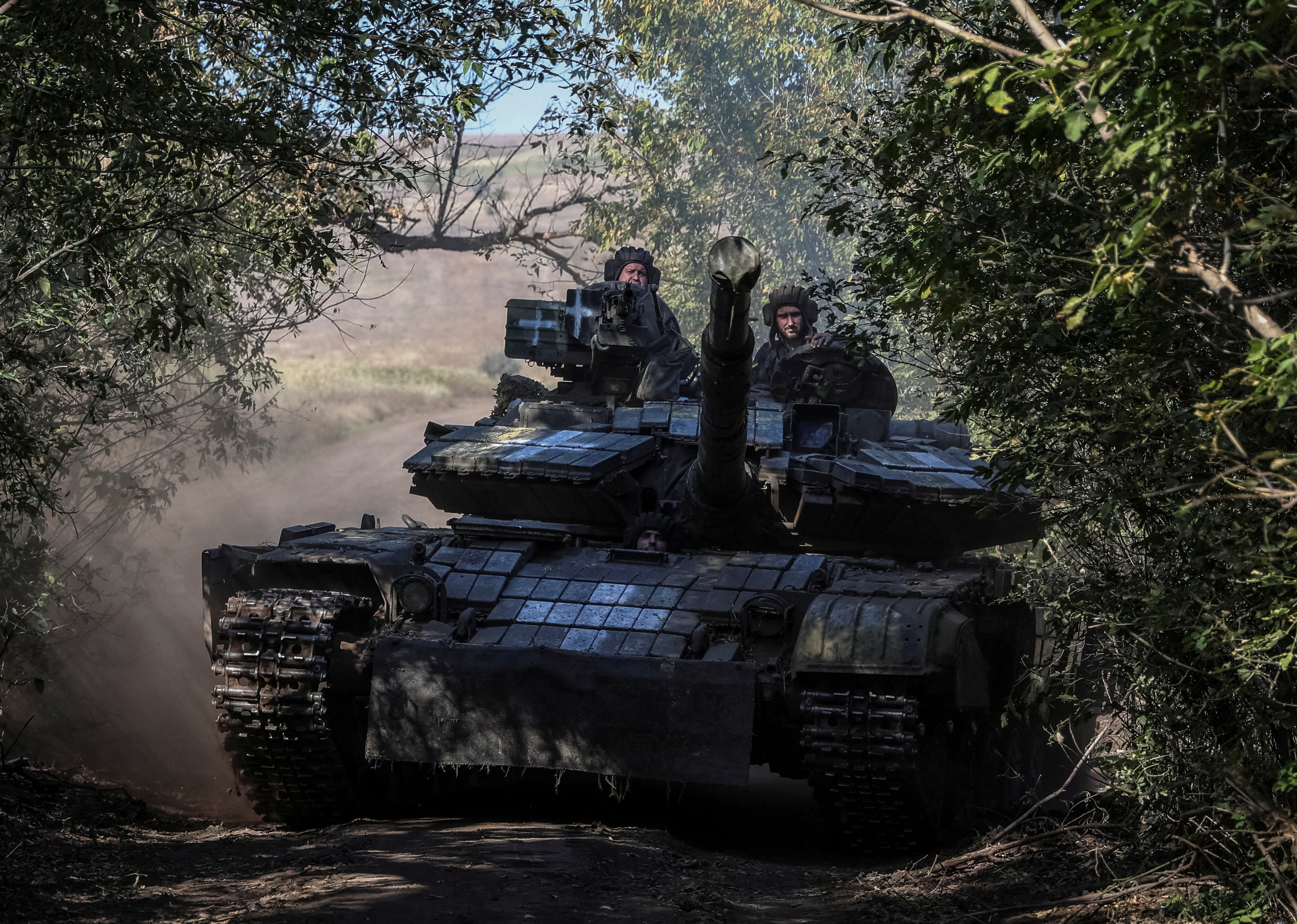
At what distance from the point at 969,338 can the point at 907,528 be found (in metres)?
2.71

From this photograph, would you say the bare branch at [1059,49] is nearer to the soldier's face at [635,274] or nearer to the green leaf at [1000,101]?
the green leaf at [1000,101]

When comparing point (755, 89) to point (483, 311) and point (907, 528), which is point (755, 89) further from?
point (907, 528)

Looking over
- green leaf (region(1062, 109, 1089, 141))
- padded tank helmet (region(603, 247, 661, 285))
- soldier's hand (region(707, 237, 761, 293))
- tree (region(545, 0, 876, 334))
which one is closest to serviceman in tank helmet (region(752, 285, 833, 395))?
padded tank helmet (region(603, 247, 661, 285))

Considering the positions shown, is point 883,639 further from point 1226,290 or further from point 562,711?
point 1226,290

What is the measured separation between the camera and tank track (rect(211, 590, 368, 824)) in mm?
8289

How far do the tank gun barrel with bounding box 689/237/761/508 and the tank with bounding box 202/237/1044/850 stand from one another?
19 millimetres

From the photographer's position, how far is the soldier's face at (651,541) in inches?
380

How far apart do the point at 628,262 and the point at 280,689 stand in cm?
641

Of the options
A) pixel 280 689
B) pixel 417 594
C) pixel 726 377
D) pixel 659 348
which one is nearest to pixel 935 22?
pixel 726 377

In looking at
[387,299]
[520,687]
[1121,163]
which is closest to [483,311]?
[387,299]

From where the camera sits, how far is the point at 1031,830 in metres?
8.10

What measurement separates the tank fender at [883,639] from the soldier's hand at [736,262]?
2193mm

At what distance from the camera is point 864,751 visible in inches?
307

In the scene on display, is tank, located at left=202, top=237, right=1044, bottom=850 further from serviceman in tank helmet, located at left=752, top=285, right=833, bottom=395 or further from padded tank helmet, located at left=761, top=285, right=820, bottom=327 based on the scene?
padded tank helmet, located at left=761, top=285, right=820, bottom=327
